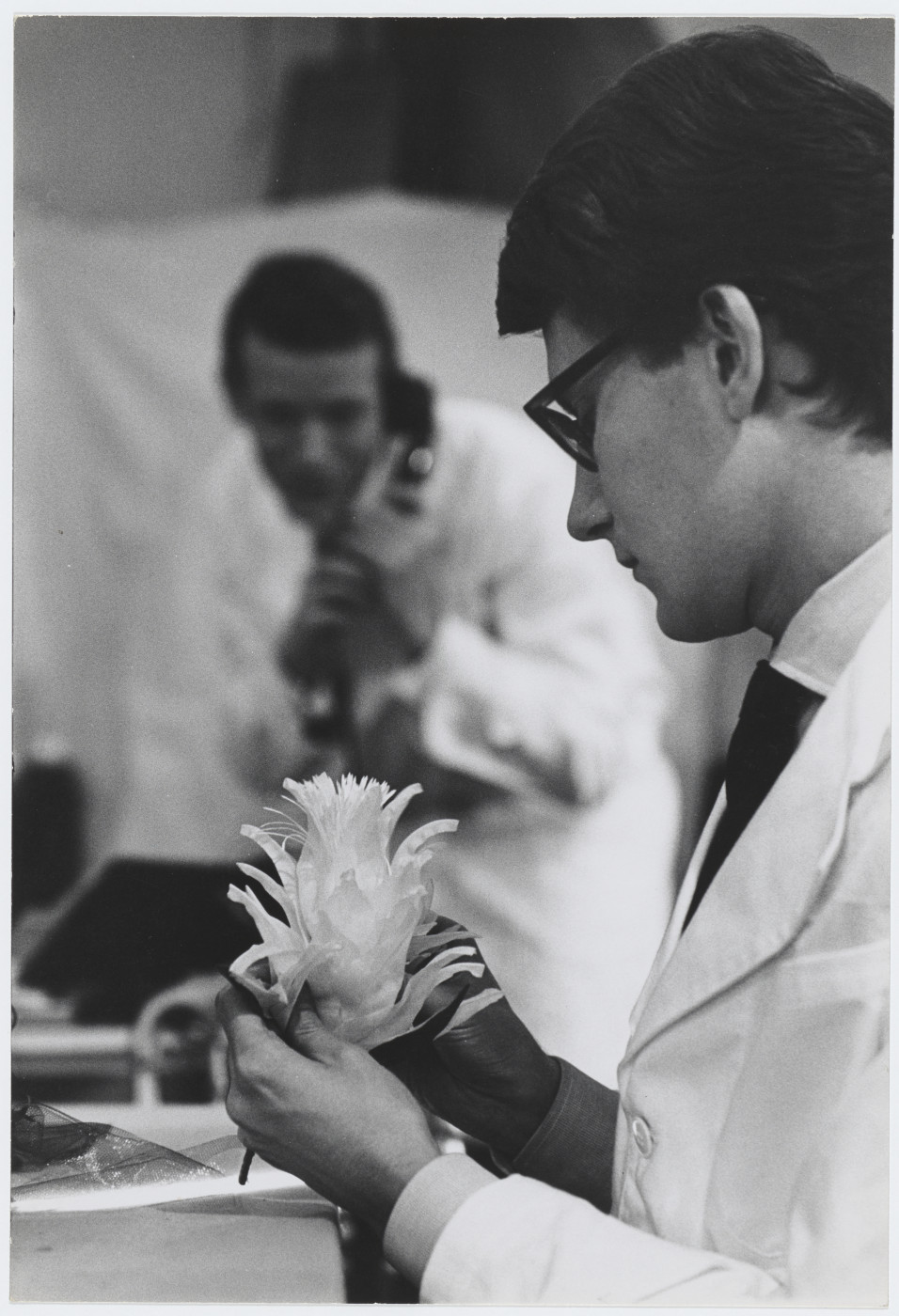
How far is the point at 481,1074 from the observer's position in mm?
1457

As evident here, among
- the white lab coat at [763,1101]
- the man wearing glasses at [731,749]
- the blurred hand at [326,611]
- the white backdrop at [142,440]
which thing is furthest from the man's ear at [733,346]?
the blurred hand at [326,611]

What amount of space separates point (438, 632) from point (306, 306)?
1.57ft

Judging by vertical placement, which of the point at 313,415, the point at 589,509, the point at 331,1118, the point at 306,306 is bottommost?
the point at 331,1118

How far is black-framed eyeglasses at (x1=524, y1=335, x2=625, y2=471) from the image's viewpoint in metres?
1.39

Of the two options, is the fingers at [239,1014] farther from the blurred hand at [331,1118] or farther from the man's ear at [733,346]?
the man's ear at [733,346]

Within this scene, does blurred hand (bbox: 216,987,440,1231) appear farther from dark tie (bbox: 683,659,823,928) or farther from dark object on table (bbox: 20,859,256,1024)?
dark object on table (bbox: 20,859,256,1024)

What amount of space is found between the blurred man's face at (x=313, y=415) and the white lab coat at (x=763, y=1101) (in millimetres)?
850

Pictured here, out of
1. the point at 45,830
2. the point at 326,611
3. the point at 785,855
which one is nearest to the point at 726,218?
the point at 785,855

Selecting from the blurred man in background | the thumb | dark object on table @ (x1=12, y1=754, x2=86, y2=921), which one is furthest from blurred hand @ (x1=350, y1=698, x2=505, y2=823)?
the thumb

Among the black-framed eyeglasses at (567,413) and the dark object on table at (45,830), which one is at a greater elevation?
the black-framed eyeglasses at (567,413)

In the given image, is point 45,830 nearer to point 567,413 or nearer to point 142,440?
point 142,440

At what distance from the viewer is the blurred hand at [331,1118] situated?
1.26m

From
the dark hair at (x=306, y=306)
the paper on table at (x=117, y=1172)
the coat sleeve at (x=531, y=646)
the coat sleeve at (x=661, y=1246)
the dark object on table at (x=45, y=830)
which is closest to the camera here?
the coat sleeve at (x=661, y=1246)

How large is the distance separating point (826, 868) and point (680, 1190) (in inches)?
11.9
